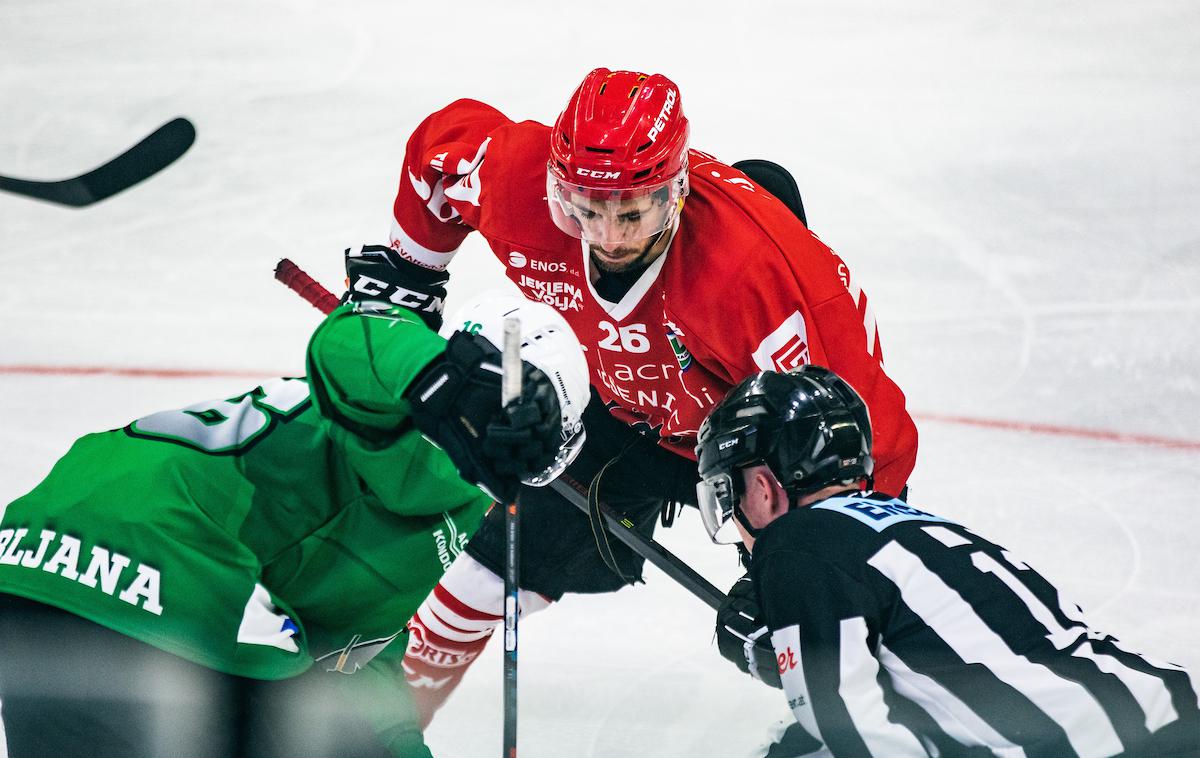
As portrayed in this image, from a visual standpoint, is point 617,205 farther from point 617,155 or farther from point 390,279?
point 390,279

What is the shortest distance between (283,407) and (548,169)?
829mm

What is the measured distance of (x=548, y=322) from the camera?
1674mm

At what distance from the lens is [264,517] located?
68.4 inches

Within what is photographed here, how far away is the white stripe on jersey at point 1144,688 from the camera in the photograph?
1.81m

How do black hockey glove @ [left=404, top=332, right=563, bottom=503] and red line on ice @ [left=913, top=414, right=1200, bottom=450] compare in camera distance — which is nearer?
black hockey glove @ [left=404, top=332, right=563, bottom=503]

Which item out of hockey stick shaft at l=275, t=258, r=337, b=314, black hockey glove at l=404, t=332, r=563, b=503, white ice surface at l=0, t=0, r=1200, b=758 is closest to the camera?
black hockey glove at l=404, t=332, r=563, b=503

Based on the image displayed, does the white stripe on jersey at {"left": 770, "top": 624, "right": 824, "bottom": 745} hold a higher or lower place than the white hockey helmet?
lower

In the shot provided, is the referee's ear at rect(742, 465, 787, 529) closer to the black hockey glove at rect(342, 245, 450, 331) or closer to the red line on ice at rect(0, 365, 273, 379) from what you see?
the black hockey glove at rect(342, 245, 450, 331)

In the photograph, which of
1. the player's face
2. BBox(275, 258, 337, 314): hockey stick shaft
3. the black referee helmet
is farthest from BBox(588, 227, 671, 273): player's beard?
BBox(275, 258, 337, 314): hockey stick shaft

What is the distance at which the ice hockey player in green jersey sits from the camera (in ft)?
5.31

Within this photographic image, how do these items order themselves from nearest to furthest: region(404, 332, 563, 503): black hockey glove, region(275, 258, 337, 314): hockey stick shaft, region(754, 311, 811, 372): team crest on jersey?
region(404, 332, 563, 503): black hockey glove → region(754, 311, 811, 372): team crest on jersey → region(275, 258, 337, 314): hockey stick shaft

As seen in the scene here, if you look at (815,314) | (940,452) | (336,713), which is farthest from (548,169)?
(940,452)

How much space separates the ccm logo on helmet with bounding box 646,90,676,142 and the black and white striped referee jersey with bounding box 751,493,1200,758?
82 cm

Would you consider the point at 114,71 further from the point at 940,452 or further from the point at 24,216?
the point at 940,452
